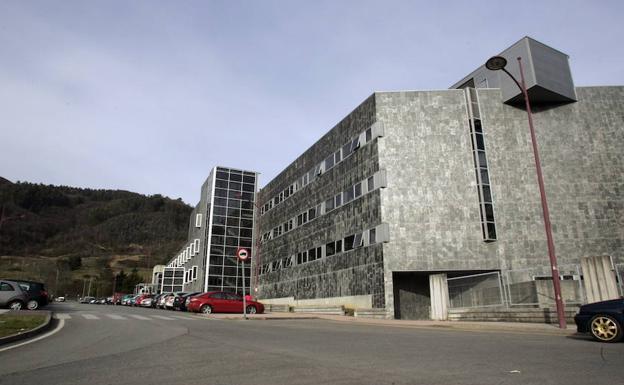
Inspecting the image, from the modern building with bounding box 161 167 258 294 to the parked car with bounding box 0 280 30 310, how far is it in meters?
28.3

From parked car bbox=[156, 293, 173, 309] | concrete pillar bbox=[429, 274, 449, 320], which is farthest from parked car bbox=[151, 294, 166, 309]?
concrete pillar bbox=[429, 274, 449, 320]

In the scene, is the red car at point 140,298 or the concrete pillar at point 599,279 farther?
the red car at point 140,298

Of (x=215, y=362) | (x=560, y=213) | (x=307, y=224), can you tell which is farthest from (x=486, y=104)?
(x=215, y=362)

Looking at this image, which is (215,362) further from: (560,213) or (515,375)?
(560,213)

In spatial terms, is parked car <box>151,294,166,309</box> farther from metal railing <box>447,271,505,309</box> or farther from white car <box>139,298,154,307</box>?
metal railing <box>447,271,505,309</box>

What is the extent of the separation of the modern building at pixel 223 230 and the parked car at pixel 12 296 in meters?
28.3

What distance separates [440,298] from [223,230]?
120 ft

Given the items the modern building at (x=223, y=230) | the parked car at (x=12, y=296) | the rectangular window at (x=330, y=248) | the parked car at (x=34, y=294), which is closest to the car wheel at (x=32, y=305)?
the parked car at (x=34, y=294)

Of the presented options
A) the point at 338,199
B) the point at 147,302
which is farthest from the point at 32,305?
the point at 338,199

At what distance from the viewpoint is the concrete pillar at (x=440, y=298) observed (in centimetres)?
2081

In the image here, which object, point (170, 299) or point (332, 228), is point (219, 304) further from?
point (332, 228)

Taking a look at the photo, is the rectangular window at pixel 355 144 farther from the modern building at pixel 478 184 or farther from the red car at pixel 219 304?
the red car at pixel 219 304

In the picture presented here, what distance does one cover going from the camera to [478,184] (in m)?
27.8

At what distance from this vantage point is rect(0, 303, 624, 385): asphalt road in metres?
5.86
